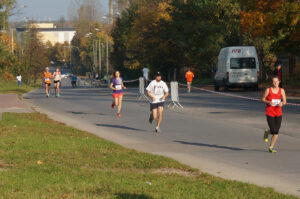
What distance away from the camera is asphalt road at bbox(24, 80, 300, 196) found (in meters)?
10.1

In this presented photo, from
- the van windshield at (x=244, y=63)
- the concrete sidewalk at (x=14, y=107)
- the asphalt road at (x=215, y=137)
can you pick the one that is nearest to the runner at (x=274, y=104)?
the asphalt road at (x=215, y=137)

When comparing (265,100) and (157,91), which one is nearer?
(265,100)

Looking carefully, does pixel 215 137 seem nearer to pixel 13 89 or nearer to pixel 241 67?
pixel 241 67

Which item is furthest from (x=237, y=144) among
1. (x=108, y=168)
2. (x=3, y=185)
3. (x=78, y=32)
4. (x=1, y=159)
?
(x=78, y=32)

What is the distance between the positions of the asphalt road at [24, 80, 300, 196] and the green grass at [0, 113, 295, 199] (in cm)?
73

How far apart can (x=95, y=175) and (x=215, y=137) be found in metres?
6.78

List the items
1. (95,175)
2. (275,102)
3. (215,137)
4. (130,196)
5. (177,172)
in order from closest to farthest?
1. (130,196)
2. (95,175)
3. (177,172)
4. (275,102)
5. (215,137)

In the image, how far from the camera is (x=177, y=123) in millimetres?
19250

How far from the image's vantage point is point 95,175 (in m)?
8.91

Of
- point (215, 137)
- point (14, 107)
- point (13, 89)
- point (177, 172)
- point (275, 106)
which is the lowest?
point (13, 89)

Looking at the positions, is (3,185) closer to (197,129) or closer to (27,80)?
(197,129)

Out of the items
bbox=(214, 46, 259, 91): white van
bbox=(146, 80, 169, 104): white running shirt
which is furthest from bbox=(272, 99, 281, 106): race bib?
bbox=(214, 46, 259, 91): white van

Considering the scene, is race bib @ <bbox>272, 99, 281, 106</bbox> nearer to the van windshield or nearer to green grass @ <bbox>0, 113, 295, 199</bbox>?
green grass @ <bbox>0, 113, 295, 199</bbox>

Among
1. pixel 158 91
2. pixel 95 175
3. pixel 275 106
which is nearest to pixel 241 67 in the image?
pixel 158 91
